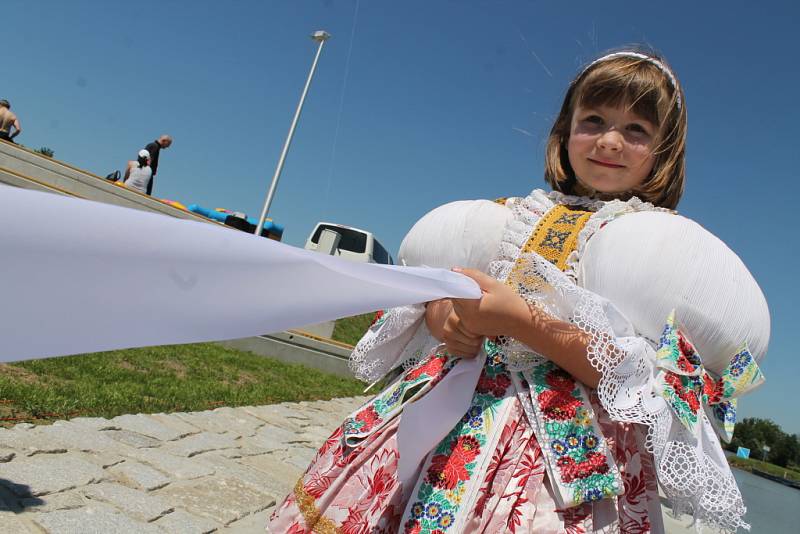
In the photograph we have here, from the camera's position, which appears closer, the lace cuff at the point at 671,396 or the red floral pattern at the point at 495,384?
the lace cuff at the point at 671,396

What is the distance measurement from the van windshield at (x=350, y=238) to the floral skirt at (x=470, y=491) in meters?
13.4

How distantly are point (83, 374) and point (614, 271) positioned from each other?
4.81 meters

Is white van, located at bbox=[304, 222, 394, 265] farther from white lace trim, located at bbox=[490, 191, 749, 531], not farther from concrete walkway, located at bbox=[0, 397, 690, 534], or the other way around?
white lace trim, located at bbox=[490, 191, 749, 531]

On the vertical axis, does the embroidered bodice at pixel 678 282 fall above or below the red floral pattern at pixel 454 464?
above

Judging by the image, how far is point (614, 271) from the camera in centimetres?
110

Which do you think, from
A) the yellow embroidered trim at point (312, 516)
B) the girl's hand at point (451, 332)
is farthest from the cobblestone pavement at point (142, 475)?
the girl's hand at point (451, 332)

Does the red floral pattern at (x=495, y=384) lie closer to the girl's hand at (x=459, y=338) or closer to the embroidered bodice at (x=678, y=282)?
the girl's hand at (x=459, y=338)

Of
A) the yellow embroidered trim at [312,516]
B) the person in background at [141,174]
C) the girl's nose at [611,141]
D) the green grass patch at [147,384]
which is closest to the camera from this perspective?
the yellow embroidered trim at [312,516]

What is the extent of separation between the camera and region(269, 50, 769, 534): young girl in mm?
1039

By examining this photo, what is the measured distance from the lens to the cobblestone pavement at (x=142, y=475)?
8.00 ft

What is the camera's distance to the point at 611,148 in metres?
1.39

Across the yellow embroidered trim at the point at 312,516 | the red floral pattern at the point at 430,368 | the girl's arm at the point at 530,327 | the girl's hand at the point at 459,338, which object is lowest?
the yellow embroidered trim at the point at 312,516

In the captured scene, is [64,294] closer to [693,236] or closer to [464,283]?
[464,283]

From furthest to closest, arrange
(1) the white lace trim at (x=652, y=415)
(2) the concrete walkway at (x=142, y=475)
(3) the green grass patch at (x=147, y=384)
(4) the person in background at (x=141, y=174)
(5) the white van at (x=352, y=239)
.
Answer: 1. (5) the white van at (x=352, y=239)
2. (4) the person in background at (x=141, y=174)
3. (3) the green grass patch at (x=147, y=384)
4. (2) the concrete walkway at (x=142, y=475)
5. (1) the white lace trim at (x=652, y=415)
